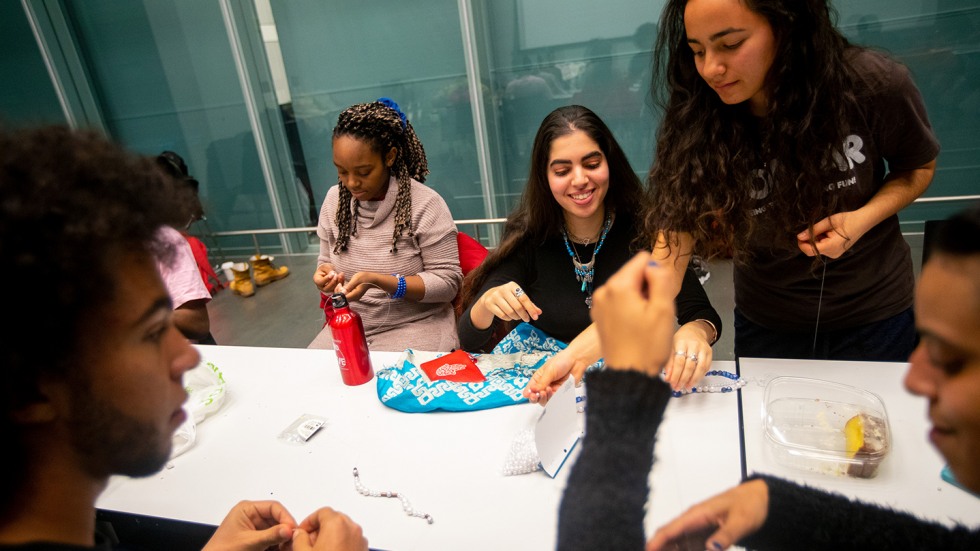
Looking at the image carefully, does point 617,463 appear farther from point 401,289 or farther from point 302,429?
point 401,289

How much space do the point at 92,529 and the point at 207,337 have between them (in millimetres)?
1648

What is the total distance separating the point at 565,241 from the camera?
1.77 metres

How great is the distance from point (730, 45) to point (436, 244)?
49.8 inches

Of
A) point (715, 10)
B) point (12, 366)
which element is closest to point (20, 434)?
point (12, 366)

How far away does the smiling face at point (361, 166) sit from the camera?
1.99 m

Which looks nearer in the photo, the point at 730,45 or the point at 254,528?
the point at 254,528

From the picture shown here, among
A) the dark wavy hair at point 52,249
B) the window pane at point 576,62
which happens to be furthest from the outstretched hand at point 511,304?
the window pane at point 576,62

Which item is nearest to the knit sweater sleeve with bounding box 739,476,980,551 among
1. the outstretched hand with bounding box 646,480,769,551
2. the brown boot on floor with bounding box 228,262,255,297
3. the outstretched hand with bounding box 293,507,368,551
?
the outstretched hand with bounding box 646,480,769,551

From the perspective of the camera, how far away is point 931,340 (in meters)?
0.56

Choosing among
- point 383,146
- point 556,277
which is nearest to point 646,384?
point 556,277

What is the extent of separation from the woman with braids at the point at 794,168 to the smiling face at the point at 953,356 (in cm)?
63

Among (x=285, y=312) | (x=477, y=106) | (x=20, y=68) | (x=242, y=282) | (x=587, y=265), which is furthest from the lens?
(x=20, y=68)

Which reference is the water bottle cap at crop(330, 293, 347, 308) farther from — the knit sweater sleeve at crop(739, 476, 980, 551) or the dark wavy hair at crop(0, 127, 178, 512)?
the knit sweater sleeve at crop(739, 476, 980, 551)

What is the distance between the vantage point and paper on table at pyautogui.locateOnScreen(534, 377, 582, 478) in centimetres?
111
